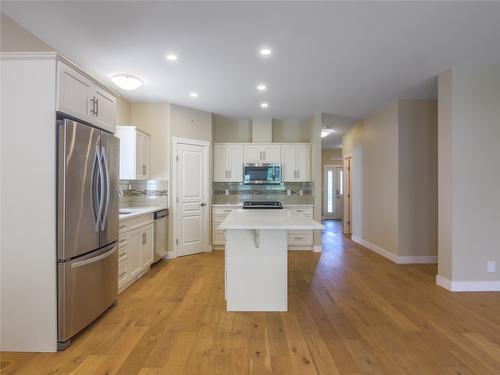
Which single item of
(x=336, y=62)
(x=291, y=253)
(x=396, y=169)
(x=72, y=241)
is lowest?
(x=291, y=253)

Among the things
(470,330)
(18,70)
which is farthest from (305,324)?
(18,70)

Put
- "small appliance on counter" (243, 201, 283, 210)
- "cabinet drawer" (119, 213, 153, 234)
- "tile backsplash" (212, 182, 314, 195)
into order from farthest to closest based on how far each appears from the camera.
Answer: "tile backsplash" (212, 182, 314, 195), "small appliance on counter" (243, 201, 283, 210), "cabinet drawer" (119, 213, 153, 234)

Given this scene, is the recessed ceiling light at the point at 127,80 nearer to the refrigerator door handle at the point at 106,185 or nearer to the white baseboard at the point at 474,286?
the refrigerator door handle at the point at 106,185

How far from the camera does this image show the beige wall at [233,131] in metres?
5.99

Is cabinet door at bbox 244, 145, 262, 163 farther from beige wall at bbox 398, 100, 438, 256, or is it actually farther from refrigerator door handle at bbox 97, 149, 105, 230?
refrigerator door handle at bbox 97, 149, 105, 230

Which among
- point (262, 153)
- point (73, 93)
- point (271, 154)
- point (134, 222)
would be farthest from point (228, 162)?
point (73, 93)

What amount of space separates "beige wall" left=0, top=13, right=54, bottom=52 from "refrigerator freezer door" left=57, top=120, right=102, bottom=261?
1147mm

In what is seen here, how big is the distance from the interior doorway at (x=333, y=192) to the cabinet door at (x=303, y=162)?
4892mm

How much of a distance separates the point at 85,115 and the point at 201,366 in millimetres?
2182

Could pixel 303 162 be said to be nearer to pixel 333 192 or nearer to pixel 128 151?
pixel 128 151

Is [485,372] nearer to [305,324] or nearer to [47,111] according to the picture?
[305,324]

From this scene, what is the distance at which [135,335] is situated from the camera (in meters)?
2.26

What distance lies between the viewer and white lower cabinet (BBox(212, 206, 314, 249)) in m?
5.33

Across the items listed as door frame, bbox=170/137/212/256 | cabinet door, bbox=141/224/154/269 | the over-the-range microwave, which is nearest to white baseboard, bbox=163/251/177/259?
door frame, bbox=170/137/212/256
